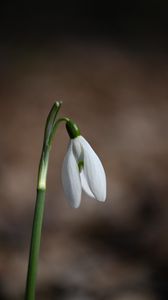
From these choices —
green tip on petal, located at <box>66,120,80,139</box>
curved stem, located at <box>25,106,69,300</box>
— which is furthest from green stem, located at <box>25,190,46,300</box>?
green tip on petal, located at <box>66,120,80,139</box>

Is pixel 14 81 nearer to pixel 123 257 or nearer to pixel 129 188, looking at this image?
pixel 129 188

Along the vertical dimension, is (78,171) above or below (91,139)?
below

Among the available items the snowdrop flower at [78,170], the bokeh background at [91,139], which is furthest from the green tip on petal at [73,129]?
the bokeh background at [91,139]

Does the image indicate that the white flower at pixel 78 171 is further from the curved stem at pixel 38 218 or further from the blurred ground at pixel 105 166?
the blurred ground at pixel 105 166

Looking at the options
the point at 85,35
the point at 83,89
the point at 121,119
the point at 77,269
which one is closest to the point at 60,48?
the point at 85,35

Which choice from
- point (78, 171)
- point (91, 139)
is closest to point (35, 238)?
point (78, 171)

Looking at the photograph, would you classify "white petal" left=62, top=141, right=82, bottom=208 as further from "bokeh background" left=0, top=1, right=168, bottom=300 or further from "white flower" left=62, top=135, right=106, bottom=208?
"bokeh background" left=0, top=1, right=168, bottom=300

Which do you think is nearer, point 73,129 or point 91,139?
point 73,129

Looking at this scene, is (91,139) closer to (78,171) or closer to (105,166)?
(105,166)
